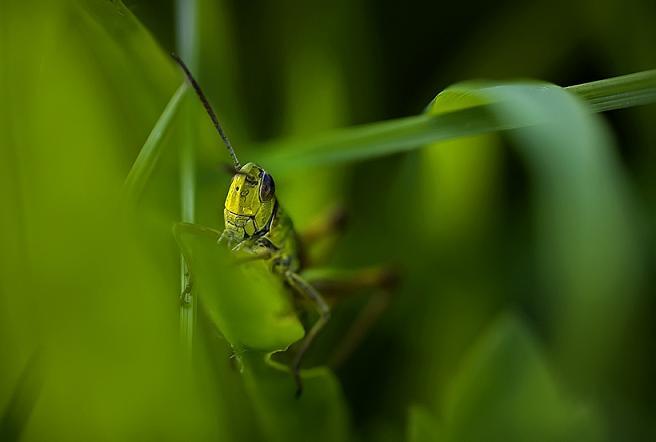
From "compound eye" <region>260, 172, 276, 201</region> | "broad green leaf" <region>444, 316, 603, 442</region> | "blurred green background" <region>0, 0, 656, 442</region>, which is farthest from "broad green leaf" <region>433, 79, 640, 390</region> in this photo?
"compound eye" <region>260, 172, 276, 201</region>

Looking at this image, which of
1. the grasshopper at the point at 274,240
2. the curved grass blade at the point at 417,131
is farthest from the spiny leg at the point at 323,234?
the curved grass blade at the point at 417,131

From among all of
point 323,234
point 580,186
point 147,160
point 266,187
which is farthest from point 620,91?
point 323,234

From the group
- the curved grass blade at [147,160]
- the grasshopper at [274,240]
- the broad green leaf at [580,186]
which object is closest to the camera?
the broad green leaf at [580,186]

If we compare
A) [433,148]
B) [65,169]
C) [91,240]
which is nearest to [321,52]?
[433,148]

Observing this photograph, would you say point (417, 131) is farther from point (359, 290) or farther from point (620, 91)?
point (359, 290)

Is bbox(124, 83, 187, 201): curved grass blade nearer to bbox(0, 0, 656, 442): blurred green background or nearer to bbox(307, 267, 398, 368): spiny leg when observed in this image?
bbox(0, 0, 656, 442): blurred green background

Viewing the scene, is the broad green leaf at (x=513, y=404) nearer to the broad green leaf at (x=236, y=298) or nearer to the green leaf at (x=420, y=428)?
the green leaf at (x=420, y=428)

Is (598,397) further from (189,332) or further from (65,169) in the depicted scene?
(65,169)

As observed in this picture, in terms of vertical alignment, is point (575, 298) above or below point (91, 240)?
below

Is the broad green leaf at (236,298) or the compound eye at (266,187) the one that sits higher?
the compound eye at (266,187)
